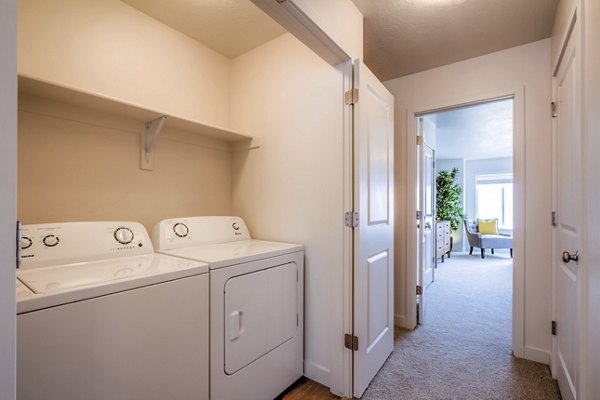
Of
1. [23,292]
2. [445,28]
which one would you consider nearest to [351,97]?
[445,28]

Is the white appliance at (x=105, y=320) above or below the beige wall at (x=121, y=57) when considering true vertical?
below

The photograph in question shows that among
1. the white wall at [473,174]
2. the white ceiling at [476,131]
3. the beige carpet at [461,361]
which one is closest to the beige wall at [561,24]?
the white ceiling at [476,131]

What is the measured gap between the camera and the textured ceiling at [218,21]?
5.53 feet

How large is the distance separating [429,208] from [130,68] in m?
3.53

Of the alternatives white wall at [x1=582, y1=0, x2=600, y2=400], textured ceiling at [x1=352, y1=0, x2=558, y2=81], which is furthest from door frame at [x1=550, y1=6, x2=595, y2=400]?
Answer: textured ceiling at [x1=352, y1=0, x2=558, y2=81]

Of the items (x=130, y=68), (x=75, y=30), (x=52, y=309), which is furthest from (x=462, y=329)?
(x=75, y=30)

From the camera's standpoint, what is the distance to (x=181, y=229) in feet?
5.46

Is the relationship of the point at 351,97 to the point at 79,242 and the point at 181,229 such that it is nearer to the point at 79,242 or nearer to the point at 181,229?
the point at 181,229

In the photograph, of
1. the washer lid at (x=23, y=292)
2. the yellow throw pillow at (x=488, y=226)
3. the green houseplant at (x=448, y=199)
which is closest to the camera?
the washer lid at (x=23, y=292)

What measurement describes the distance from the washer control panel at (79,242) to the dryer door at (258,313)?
0.55m

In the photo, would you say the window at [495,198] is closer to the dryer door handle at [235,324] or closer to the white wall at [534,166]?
the white wall at [534,166]

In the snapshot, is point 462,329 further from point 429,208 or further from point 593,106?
point 593,106

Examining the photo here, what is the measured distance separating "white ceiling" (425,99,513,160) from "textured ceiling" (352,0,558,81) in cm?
59

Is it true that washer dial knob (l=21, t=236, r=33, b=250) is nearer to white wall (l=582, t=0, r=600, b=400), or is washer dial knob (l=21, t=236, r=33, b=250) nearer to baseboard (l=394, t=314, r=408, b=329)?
Answer: white wall (l=582, t=0, r=600, b=400)
